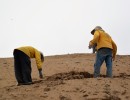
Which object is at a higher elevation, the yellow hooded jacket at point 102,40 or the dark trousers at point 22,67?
the yellow hooded jacket at point 102,40

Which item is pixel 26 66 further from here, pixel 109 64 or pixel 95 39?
pixel 109 64

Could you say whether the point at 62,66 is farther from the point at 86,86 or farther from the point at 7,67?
the point at 86,86

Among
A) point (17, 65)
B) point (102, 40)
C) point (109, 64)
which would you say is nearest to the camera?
point (17, 65)

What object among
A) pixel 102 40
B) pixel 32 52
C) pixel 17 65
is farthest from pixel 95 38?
pixel 17 65

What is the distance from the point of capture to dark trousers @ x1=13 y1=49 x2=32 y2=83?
29.3 ft

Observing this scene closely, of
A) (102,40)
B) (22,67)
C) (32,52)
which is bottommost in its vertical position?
(22,67)

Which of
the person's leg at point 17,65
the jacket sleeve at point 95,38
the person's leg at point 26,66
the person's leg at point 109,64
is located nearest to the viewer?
the person's leg at point 26,66

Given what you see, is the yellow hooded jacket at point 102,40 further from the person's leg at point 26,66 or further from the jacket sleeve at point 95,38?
the person's leg at point 26,66

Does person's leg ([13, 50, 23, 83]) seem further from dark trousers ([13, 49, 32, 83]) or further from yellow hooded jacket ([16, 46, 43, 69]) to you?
yellow hooded jacket ([16, 46, 43, 69])

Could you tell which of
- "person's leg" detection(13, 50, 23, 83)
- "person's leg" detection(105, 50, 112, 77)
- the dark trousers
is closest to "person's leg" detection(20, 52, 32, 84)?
the dark trousers

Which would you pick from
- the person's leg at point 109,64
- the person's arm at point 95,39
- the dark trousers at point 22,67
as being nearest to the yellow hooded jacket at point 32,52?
the dark trousers at point 22,67

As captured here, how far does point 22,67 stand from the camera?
29.5 ft

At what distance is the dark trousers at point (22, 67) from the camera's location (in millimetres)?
8916

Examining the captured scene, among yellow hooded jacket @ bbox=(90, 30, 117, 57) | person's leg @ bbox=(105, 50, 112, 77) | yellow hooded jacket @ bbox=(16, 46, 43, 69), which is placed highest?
yellow hooded jacket @ bbox=(90, 30, 117, 57)
